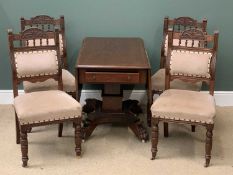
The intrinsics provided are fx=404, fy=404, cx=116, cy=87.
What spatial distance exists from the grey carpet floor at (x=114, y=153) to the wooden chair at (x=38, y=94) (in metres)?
0.13

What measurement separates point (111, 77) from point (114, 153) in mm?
633

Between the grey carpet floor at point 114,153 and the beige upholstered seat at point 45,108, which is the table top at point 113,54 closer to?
the beige upholstered seat at point 45,108

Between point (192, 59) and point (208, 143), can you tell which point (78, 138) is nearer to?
point (208, 143)

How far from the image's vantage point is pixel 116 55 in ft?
10.9

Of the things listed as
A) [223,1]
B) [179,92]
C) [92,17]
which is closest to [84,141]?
[179,92]

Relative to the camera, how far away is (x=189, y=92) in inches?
129

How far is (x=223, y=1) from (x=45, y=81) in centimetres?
185

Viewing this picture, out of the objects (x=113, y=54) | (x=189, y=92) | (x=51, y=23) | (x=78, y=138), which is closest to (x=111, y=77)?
(x=113, y=54)

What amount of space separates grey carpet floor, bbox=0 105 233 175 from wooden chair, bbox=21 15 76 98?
44 cm

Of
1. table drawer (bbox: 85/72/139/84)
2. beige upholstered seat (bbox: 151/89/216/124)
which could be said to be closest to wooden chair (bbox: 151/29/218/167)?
beige upholstered seat (bbox: 151/89/216/124)

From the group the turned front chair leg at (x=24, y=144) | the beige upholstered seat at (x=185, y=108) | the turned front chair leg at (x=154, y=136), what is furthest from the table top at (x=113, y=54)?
the turned front chair leg at (x=24, y=144)

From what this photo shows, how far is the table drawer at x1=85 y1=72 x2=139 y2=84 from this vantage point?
314 centimetres

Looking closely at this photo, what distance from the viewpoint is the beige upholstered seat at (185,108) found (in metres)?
2.99

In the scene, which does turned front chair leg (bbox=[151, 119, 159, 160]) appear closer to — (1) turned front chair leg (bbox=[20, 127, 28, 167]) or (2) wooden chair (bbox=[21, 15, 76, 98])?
(2) wooden chair (bbox=[21, 15, 76, 98])
